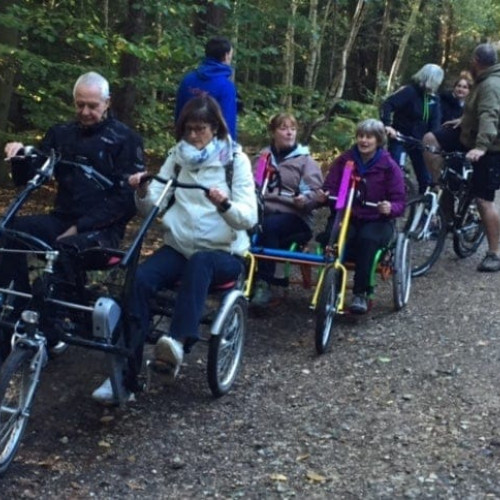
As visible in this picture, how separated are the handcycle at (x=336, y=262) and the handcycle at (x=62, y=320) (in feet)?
3.07

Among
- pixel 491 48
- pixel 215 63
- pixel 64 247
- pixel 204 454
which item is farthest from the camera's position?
pixel 491 48

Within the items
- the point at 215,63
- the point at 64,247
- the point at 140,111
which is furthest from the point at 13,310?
the point at 140,111

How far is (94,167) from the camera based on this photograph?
5.01 m

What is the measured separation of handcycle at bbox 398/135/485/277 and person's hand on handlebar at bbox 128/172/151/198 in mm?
3349

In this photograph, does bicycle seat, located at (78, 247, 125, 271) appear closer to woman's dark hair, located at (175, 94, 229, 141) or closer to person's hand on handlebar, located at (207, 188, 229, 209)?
person's hand on handlebar, located at (207, 188, 229, 209)

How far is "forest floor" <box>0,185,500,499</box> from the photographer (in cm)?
388

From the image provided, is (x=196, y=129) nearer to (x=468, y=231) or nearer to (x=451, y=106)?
(x=468, y=231)

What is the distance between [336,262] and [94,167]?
6.29ft

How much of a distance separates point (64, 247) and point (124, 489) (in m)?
1.40

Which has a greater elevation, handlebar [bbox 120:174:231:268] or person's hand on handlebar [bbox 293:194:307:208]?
handlebar [bbox 120:174:231:268]

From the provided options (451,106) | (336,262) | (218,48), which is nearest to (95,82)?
(336,262)

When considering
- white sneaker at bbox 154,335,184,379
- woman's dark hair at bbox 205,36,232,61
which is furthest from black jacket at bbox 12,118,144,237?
woman's dark hair at bbox 205,36,232,61

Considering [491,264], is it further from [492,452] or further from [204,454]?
[204,454]

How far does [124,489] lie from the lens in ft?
12.5
